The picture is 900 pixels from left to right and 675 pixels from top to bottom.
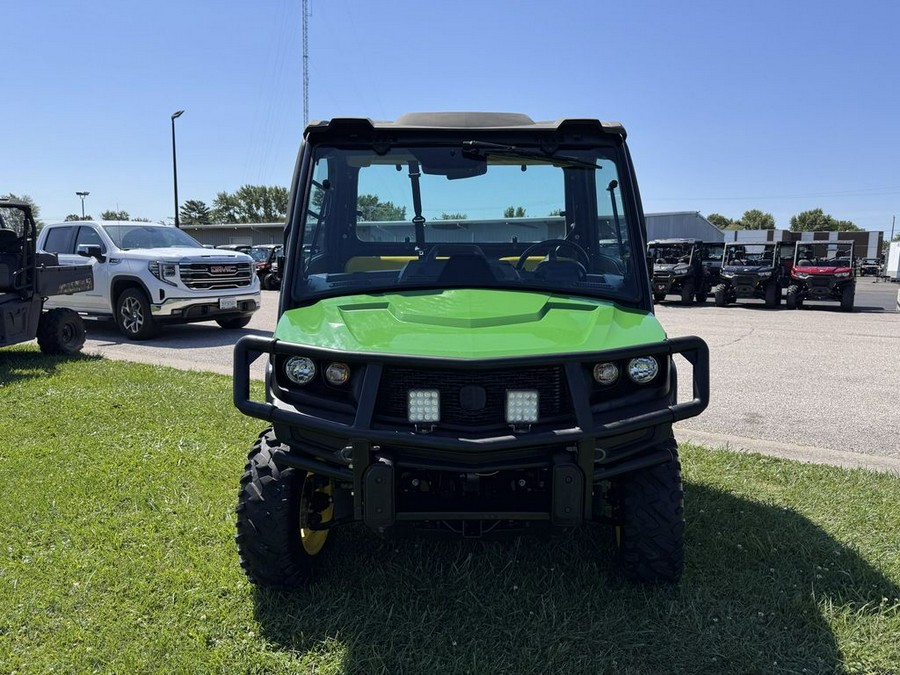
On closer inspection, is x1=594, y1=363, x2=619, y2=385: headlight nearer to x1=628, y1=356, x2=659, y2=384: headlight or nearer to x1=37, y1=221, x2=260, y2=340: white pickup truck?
x1=628, y1=356, x2=659, y2=384: headlight

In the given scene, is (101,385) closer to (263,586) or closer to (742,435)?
(263,586)

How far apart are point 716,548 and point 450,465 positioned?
1801 mm

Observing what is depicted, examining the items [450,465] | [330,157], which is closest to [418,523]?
[450,465]

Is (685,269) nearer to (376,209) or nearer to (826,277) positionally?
(826,277)

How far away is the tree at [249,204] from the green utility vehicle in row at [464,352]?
85484mm

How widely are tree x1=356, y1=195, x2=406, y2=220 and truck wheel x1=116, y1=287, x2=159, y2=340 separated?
8264 mm

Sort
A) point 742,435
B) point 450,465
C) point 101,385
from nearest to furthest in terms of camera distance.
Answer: point 450,465 < point 742,435 < point 101,385

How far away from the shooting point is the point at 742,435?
19.1ft

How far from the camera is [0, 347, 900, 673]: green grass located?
2.70m

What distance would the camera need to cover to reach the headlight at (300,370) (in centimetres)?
283

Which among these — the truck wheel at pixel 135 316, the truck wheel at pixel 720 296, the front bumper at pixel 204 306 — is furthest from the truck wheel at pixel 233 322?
the truck wheel at pixel 720 296

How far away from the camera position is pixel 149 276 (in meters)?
10.6

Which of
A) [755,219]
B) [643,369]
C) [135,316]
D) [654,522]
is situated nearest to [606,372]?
[643,369]

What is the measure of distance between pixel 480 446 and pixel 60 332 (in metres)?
8.23
